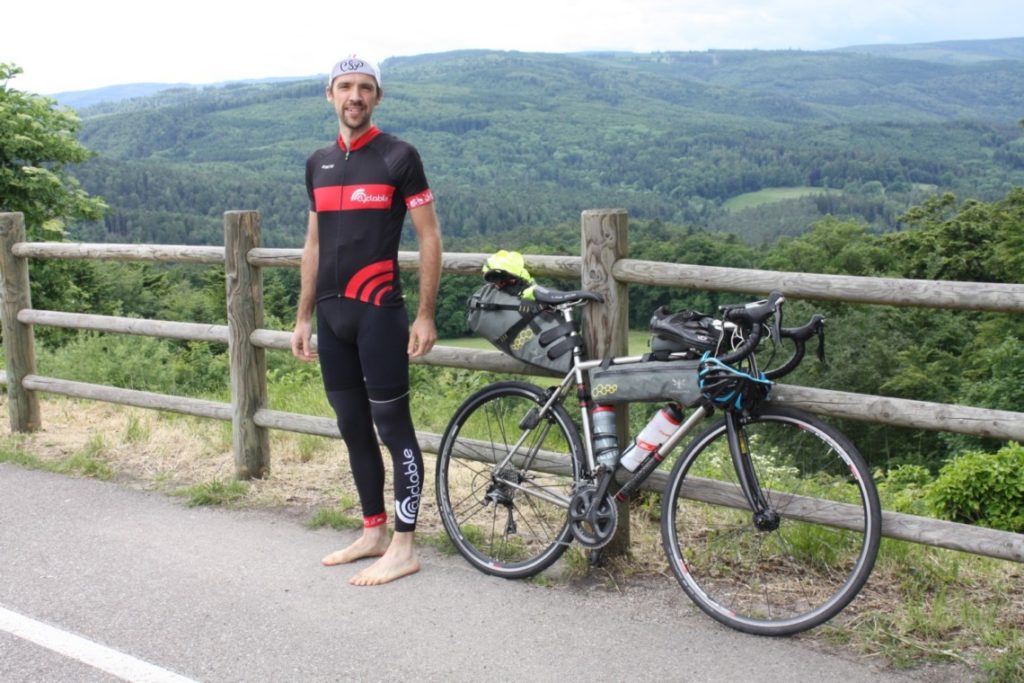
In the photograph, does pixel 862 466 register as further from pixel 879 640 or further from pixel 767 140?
pixel 767 140

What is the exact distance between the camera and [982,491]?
27.5 ft

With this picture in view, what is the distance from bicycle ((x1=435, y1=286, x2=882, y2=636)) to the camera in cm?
369

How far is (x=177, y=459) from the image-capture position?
20.4ft

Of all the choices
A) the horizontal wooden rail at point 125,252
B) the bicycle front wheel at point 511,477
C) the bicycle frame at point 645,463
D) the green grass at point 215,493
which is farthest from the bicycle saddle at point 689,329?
the horizontal wooden rail at point 125,252

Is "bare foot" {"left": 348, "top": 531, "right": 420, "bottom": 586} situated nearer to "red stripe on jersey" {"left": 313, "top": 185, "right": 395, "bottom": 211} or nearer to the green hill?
"red stripe on jersey" {"left": 313, "top": 185, "right": 395, "bottom": 211}

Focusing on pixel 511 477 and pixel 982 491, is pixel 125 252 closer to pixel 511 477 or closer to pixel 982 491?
pixel 511 477

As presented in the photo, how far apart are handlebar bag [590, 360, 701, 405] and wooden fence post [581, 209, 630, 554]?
0.28 m

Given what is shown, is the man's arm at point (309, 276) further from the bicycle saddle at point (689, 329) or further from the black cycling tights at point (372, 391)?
the bicycle saddle at point (689, 329)

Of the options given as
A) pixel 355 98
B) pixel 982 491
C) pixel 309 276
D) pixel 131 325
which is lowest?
pixel 982 491

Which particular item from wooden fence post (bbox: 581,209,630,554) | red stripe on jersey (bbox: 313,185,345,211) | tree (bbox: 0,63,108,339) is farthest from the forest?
red stripe on jersey (bbox: 313,185,345,211)

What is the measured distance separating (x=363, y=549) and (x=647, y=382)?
148cm

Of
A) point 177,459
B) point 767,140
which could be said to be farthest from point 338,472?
point 767,140

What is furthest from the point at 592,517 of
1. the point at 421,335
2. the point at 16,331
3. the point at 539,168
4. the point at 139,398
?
the point at 539,168

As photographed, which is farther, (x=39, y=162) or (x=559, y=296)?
(x=39, y=162)
